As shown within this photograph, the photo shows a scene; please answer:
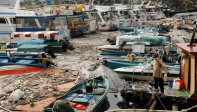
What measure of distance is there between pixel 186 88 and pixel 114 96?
3.35 meters

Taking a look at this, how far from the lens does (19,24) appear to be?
27078 millimetres

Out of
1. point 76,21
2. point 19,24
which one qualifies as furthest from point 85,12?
point 19,24

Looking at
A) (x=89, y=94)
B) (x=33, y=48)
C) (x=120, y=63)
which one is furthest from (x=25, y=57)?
(x=89, y=94)

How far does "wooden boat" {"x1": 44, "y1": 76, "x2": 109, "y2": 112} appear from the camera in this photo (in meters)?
10.2

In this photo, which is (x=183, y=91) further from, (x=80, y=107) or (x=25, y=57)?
(x=25, y=57)

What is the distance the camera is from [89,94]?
1158cm

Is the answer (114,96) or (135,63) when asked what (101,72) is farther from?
(135,63)

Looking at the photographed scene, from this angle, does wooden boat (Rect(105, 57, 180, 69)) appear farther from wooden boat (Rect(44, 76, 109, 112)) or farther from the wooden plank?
the wooden plank

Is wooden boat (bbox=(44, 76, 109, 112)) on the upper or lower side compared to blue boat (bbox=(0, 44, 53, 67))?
Result: lower

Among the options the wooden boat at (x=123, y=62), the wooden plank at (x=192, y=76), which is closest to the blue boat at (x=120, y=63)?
the wooden boat at (x=123, y=62)

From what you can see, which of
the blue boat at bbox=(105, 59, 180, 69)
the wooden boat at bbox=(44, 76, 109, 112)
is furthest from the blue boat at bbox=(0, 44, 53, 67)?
the wooden boat at bbox=(44, 76, 109, 112)

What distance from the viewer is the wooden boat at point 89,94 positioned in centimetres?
1020

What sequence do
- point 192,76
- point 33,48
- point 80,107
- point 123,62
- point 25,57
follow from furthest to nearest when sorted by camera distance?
point 33,48 → point 25,57 → point 123,62 → point 80,107 → point 192,76

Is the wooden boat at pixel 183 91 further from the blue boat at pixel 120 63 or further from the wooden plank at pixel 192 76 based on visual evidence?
the blue boat at pixel 120 63
